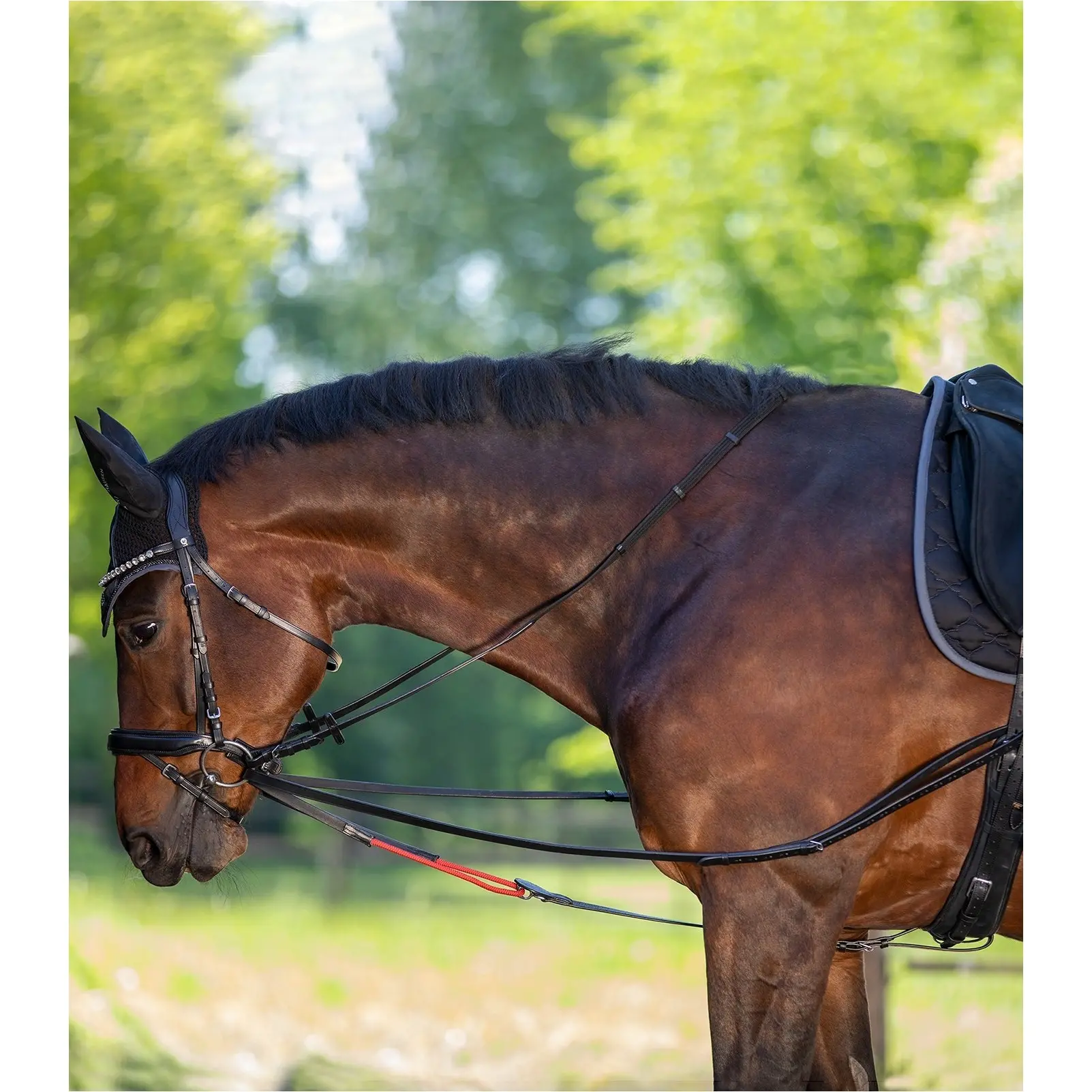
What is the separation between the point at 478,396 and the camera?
2.98 metres

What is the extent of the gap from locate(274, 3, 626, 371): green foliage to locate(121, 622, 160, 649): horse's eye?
9.09 m

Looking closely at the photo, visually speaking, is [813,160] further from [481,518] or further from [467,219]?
[467,219]

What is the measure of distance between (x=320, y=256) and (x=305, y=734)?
1009 cm

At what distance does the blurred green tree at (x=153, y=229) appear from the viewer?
8.50m

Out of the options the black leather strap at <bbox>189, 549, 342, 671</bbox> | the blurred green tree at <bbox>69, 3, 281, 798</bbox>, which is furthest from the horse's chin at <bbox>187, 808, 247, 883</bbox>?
the blurred green tree at <bbox>69, 3, 281, 798</bbox>

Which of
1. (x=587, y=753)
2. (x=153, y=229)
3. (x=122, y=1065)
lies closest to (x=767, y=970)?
(x=122, y=1065)

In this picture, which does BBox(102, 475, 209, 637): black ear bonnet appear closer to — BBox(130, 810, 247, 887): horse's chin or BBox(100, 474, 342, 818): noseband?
BBox(100, 474, 342, 818): noseband

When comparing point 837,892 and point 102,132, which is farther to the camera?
point 102,132

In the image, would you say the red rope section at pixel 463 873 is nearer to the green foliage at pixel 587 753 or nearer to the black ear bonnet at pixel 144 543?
the black ear bonnet at pixel 144 543

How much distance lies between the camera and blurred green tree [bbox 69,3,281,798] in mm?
8500

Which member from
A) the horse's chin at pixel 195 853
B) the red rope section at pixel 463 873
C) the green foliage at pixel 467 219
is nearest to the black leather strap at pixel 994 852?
the red rope section at pixel 463 873
